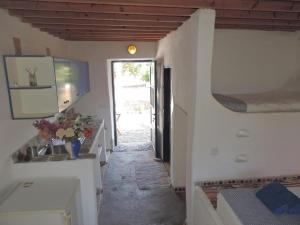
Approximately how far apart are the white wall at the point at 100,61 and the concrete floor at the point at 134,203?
1.39m

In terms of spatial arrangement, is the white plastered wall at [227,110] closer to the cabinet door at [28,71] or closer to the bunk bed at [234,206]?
the bunk bed at [234,206]

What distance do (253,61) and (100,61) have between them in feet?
9.81

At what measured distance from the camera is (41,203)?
1885 millimetres

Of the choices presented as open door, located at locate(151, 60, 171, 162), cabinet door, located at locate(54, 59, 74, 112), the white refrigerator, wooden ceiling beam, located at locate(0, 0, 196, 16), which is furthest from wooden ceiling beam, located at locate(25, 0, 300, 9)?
open door, located at locate(151, 60, 171, 162)

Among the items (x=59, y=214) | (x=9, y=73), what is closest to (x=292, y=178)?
(x=59, y=214)

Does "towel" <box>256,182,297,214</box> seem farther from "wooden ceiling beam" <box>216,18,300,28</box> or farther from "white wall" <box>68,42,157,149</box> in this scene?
"white wall" <box>68,42,157,149</box>

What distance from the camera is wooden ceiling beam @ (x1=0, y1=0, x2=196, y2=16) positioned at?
191 cm

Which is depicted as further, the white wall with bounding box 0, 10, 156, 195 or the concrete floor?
the concrete floor

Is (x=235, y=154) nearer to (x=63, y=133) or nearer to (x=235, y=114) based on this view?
(x=235, y=114)

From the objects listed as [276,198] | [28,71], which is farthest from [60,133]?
[276,198]

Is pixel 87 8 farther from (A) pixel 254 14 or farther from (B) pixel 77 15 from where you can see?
(A) pixel 254 14

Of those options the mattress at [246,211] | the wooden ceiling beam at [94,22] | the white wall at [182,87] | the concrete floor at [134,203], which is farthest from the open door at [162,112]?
the mattress at [246,211]

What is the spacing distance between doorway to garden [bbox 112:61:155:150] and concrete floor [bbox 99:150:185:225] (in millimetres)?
1847

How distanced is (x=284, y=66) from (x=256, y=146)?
1.29 metres
